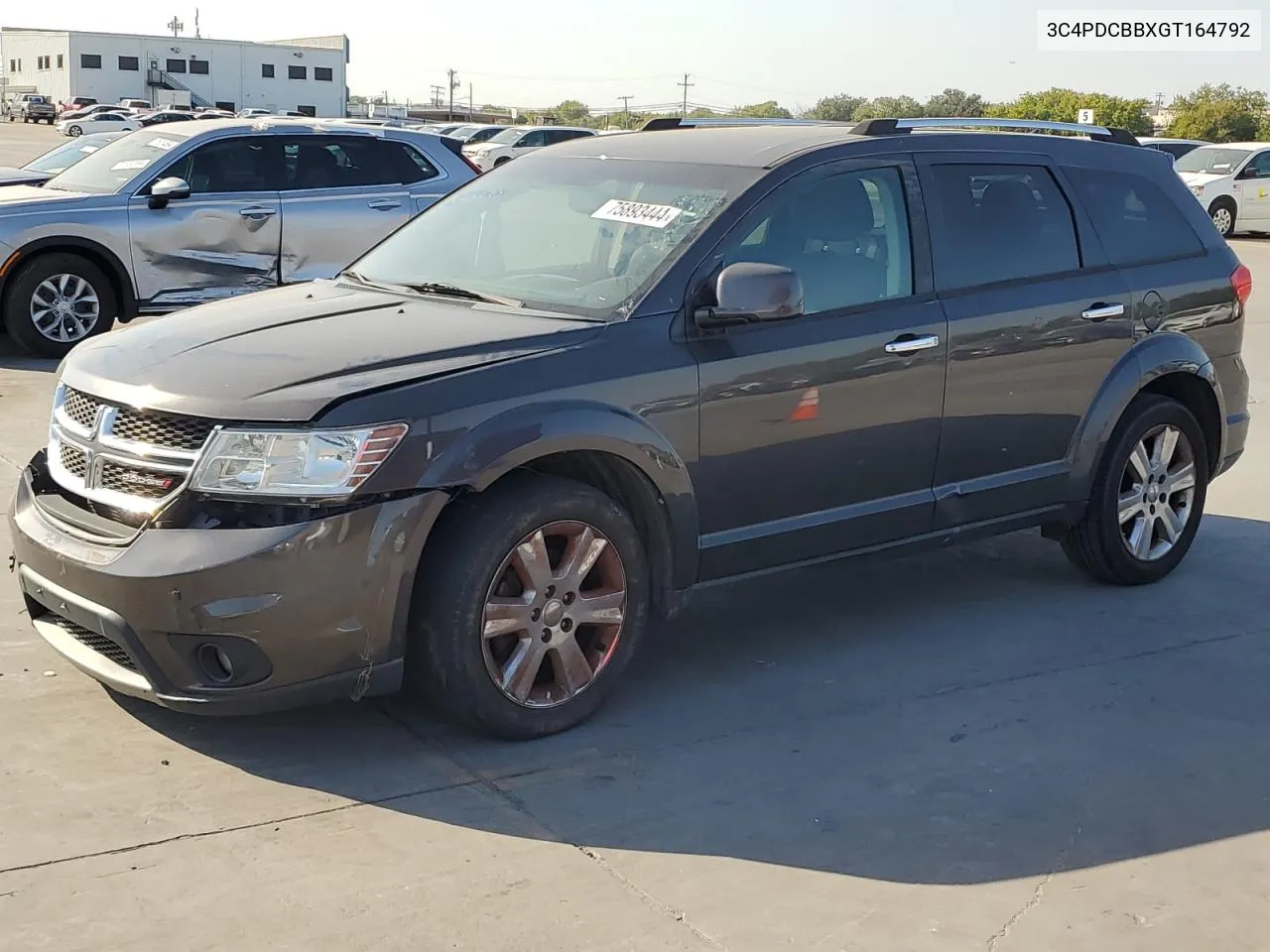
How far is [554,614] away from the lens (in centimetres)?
436

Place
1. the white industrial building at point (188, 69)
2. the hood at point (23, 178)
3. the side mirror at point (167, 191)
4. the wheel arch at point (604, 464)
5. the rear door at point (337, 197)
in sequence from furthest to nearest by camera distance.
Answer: the white industrial building at point (188, 69), the hood at point (23, 178), the rear door at point (337, 197), the side mirror at point (167, 191), the wheel arch at point (604, 464)

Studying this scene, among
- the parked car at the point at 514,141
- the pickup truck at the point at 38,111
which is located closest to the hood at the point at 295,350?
the parked car at the point at 514,141

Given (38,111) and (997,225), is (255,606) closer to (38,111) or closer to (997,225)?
(997,225)

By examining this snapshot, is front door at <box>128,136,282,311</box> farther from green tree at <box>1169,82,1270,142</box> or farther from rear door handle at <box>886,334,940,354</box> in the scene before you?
green tree at <box>1169,82,1270,142</box>

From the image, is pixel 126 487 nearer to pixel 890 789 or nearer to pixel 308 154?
pixel 890 789

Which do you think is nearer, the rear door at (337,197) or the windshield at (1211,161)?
the rear door at (337,197)

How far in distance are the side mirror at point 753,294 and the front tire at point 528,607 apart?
69 centimetres

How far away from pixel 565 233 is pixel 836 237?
922mm

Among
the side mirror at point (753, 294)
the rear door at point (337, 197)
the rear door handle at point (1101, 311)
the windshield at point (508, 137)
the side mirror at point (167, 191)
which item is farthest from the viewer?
the windshield at point (508, 137)

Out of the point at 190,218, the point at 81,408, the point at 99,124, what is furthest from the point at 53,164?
the point at 99,124

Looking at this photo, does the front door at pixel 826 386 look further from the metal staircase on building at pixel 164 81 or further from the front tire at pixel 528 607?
the metal staircase on building at pixel 164 81

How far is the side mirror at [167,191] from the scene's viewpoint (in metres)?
10.5

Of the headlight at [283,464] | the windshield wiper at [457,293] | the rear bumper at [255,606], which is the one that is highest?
the windshield wiper at [457,293]

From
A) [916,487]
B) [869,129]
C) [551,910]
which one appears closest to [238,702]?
[551,910]
